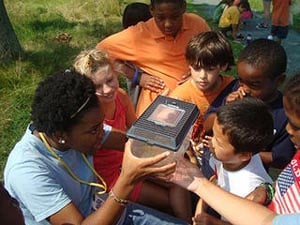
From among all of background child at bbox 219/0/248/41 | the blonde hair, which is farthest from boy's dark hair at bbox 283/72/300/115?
background child at bbox 219/0/248/41

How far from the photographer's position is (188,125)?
6.56ft

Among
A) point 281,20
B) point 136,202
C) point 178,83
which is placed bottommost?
point 281,20

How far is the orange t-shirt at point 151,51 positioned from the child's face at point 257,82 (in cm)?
70

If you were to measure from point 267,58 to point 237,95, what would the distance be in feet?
0.91

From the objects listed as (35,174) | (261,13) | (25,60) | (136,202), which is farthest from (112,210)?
(261,13)

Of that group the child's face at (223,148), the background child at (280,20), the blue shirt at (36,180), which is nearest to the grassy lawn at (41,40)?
the background child at (280,20)

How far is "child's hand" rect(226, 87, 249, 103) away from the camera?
2.71 m

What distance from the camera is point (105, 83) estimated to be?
9.18 feet

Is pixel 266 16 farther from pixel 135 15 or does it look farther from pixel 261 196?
pixel 261 196

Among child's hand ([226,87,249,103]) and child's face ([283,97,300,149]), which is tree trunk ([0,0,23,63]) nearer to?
child's hand ([226,87,249,103])

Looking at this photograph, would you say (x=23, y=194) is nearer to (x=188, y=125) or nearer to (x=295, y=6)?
(x=188, y=125)

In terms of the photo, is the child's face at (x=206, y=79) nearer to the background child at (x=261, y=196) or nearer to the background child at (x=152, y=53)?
the background child at (x=152, y=53)

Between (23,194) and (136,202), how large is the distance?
3.02 feet

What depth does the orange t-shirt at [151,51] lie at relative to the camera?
3.32 m
